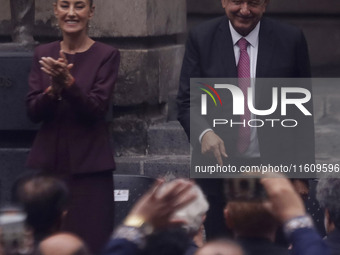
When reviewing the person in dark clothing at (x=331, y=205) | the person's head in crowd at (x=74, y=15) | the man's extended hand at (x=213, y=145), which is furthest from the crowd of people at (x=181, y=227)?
the person's head in crowd at (x=74, y=15)

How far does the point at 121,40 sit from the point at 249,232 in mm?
4325

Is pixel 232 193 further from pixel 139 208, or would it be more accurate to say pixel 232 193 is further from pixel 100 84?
pixel 100 84

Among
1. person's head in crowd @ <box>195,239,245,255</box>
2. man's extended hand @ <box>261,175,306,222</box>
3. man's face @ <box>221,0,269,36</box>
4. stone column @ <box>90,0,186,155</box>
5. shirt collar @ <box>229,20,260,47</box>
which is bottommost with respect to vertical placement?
stone column @ <box>90,0,186,155</box>

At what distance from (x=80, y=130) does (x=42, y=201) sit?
171 cm

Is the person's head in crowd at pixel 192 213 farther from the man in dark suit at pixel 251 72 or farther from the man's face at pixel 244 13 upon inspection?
the man's face at pixel 244 13

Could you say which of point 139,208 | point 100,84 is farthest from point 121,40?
point 139,208

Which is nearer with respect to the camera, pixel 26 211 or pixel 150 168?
pixel 26 211

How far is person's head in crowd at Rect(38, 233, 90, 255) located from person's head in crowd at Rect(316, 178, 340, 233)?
4.43 feet

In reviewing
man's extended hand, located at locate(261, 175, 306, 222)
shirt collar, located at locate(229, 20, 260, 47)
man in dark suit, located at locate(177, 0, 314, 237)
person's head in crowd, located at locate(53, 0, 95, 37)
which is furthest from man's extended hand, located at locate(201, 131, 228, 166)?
man's extended hand, located at locate(261, 175, 306, 222)

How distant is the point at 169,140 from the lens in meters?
7.51

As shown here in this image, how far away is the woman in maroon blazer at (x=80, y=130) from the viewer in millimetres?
5234

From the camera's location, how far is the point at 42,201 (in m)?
3.56

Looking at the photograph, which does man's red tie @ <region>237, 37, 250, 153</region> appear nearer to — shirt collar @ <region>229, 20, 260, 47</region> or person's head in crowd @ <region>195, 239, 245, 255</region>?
shirt collar @ <region>229, 20, 260, 47</region>

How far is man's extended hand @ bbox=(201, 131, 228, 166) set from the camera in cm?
483
